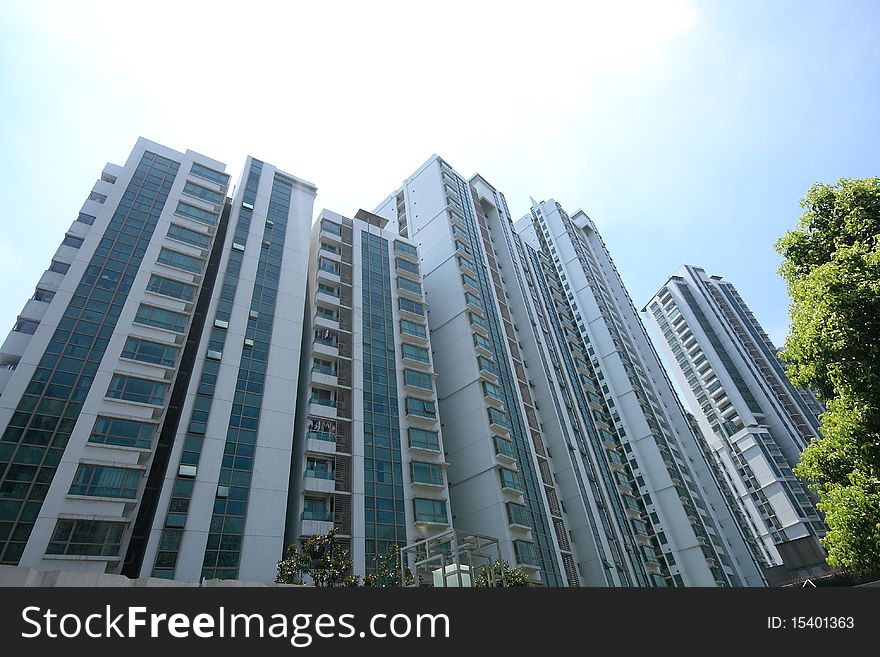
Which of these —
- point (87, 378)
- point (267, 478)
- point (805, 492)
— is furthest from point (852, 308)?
point (805, 492)

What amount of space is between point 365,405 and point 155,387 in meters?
14.2

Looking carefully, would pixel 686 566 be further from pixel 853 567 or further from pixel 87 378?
pixel 87 378

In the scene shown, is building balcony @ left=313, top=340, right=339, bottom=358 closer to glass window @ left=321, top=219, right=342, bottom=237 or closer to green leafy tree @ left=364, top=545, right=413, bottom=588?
glass window @ left=321, top=219, right=342, bottom=237

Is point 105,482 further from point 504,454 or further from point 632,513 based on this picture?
point 632,513

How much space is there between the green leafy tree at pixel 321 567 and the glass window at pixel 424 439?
11.6m

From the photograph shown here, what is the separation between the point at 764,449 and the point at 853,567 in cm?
7272

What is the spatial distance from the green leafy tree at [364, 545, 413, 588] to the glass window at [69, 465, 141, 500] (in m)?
13.9

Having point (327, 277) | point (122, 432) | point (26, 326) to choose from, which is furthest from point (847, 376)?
point (26, 326)

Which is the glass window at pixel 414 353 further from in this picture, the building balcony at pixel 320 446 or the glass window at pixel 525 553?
the glass window at pixel 525 553

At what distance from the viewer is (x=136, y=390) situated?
3081 cm

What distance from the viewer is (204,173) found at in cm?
4409

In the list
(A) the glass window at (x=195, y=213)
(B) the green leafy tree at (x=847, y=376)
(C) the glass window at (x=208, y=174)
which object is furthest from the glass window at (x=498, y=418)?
(C) the glass window at (x=208, y=174)

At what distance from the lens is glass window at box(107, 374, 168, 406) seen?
30172 mm

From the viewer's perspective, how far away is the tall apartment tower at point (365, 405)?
32.8 metres
